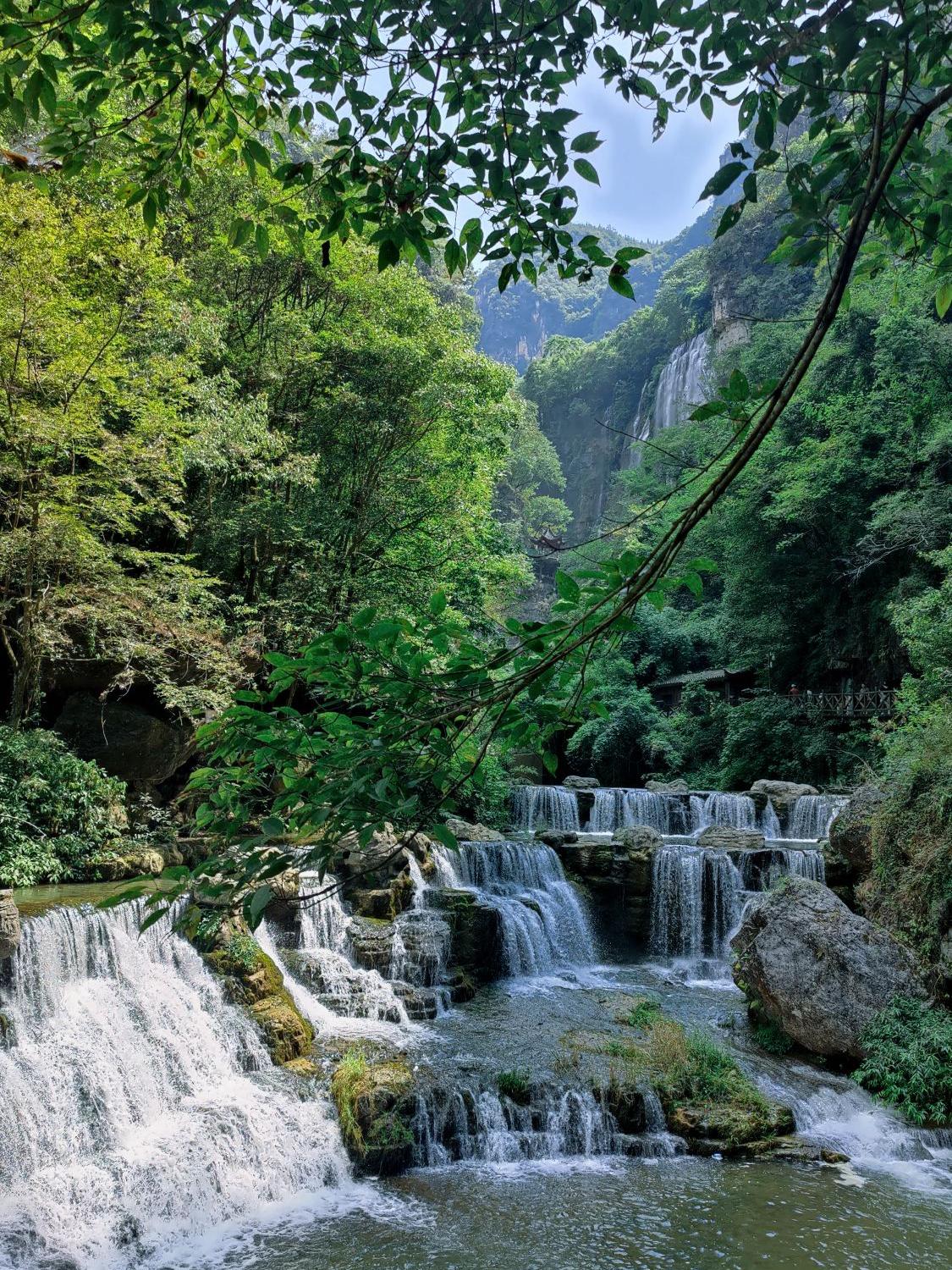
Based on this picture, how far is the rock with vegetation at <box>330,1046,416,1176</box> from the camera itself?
7.26 metres

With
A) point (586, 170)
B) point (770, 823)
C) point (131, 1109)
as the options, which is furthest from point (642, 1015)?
point (586, 170)

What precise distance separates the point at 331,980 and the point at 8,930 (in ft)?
13.3

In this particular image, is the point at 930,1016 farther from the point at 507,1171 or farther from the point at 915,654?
the point at 915,654

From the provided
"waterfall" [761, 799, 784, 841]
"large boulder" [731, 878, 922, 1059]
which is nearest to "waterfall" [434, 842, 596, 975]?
"large boulder" [731, 878, 922, 1059]

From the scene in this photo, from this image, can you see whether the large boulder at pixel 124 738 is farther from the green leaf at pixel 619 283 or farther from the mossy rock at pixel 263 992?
the green leaf at pixel 619 283

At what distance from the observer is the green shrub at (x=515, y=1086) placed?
26.4ft

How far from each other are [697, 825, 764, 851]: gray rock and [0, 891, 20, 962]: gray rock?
11414mm

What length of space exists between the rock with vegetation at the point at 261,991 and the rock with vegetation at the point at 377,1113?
75cm

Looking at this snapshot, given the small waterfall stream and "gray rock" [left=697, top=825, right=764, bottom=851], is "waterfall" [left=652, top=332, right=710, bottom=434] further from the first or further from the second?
"gray rock" [left=697, top=825, right=764, bottom=851]

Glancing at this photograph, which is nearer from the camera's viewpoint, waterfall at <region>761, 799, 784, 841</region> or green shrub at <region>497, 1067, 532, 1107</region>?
green shrub at <region>497, 1067, 532, 1107</region>

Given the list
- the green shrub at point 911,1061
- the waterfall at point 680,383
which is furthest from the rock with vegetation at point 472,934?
the waterfall at point 680,383

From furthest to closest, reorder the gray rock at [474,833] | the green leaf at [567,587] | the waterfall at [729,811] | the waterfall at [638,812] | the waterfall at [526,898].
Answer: the waterfall at [638,812] → the waterfall at [729,811] → the gray rock at [474,833] → the waterfall at [526,898] → the green leaf at [567,587]

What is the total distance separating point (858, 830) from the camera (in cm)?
1239

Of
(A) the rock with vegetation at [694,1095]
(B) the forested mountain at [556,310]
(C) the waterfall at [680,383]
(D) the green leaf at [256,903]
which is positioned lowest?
(A) the rock with vegetation at [694,1095]
